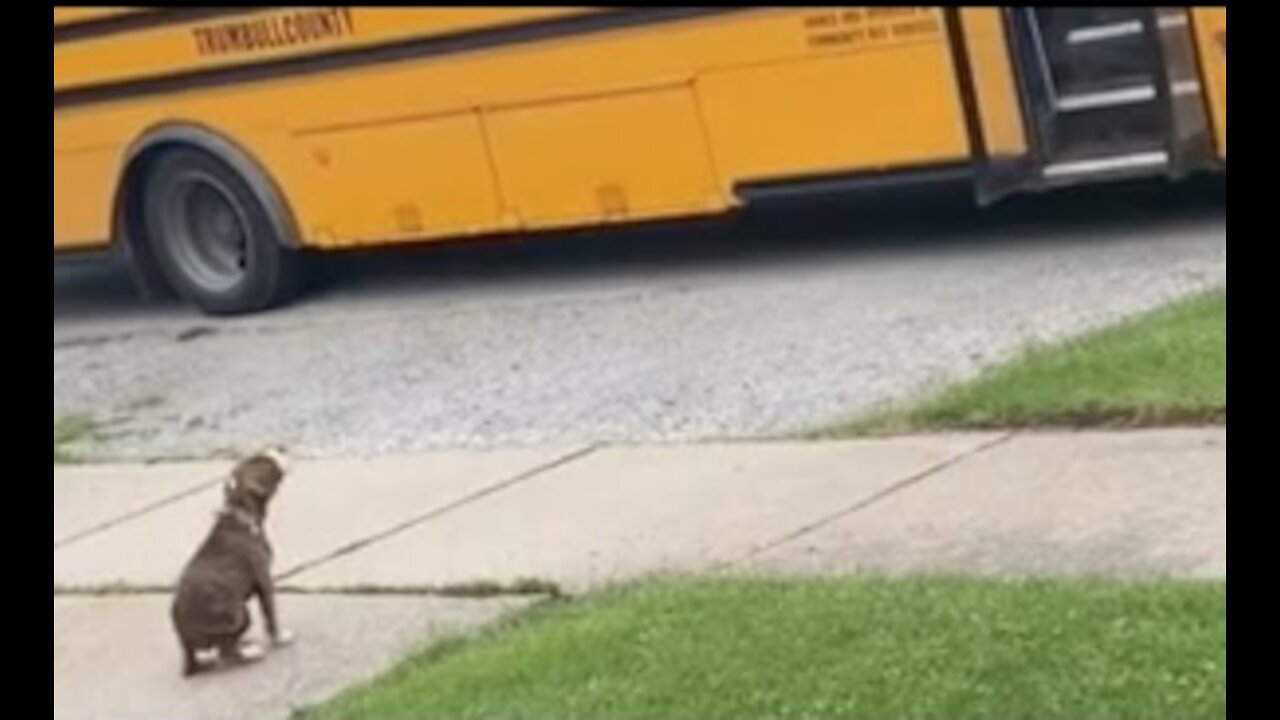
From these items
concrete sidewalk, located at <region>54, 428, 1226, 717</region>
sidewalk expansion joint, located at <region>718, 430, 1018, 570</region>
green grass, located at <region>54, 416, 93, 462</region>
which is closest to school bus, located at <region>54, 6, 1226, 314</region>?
green grass, located at <region>54, 416, 93, 462</region>

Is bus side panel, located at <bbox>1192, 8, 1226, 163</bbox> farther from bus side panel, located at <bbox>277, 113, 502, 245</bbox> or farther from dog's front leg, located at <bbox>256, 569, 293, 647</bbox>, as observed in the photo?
dog's front leg, located at <bbox>256, 569, 293, 647</bbox>

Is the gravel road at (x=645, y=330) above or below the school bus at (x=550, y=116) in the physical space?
below

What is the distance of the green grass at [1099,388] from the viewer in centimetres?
767

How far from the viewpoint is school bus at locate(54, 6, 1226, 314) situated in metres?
10.4

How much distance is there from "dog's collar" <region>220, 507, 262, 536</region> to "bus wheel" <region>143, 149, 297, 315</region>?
6122 millimetres

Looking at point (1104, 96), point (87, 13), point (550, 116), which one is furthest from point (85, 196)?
point (1104, 96)

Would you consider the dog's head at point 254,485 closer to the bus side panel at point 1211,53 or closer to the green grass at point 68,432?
the green grass at point 68,432

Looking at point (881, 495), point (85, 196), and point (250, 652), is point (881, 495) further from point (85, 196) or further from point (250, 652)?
point (85, 196)

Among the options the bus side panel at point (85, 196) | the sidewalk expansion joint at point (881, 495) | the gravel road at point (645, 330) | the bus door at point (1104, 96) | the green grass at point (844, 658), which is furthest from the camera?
the bus side panel at point (85, 196)

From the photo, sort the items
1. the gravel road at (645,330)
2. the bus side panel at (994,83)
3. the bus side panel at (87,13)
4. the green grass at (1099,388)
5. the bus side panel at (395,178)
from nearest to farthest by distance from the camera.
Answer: the green grass at (1099,388), the gravel road at (645,330), the bus side panel at (994,83), the bus side panel at (395,178), the bus side panel at (87,13)

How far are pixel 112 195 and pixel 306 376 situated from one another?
2440 mm

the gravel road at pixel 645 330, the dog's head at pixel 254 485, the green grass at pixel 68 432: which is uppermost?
the dog's head at pixel 254 485

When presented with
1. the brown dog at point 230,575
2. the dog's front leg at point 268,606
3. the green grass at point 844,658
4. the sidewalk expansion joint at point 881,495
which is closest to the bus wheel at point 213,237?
the sidewalk expansion joint at point 881,495
